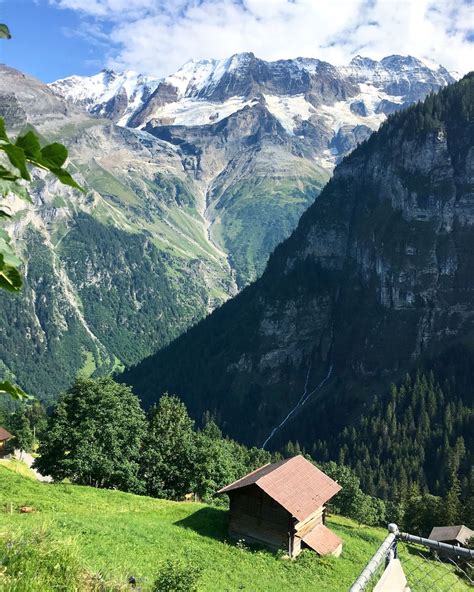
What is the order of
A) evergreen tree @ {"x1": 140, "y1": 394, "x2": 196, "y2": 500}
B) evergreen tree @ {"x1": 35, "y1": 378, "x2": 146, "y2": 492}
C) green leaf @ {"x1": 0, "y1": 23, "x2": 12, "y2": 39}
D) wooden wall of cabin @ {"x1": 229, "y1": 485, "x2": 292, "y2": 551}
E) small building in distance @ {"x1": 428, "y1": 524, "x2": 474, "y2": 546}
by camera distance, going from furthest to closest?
small building in distance @ {"x1": 428, "y1": 524, "x2": 474, "y2": 546} → evergreen tree @ {"x1": 140, "y1": 394, "x2": 196, "y2": 500} → evergreen tree @ {"x1": 35, "y1": 378, "x2": 146, "y2": 492} → wooden wall of cabin @ {"x1": 229, "y1": 485, "x2": 292, "y2": 551} → green leaf @ {"x1": 0, "y1": 23, "x2": 12, "y2": 39}

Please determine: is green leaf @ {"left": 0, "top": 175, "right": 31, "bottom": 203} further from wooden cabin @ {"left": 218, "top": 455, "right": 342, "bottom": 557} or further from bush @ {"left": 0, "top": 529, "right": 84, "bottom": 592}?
wooden cabin @ {"left": 218, "top": 455, "right": 342, "bottom": 557}

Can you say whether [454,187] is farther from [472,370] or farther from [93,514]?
[93,514]

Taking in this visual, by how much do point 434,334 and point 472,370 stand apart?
21.7 meters

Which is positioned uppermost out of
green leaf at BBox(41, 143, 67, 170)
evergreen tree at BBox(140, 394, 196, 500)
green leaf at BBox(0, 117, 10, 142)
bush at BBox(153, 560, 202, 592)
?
green leaf at BBox(0, 117, 10, 142)

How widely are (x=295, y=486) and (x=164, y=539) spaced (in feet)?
42.0

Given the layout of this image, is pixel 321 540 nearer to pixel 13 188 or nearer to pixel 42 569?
pixel 42 569

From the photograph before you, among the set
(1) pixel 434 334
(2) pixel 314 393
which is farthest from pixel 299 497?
(2) pixel 314 393

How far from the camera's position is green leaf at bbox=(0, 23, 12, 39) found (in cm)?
240

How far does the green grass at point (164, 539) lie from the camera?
24.7m

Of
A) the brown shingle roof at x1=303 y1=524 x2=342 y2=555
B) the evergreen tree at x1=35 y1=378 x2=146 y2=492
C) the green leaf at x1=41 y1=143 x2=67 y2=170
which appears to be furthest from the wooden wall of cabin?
the green leaf at x1=41 y1=143 x2=67 y2=170

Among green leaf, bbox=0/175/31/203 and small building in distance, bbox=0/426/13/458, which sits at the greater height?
green leaf, bbox=0/175/31/203

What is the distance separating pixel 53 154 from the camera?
2.29m

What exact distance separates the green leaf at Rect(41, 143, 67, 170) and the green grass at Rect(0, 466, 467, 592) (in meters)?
21.9

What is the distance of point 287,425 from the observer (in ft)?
A: 598
